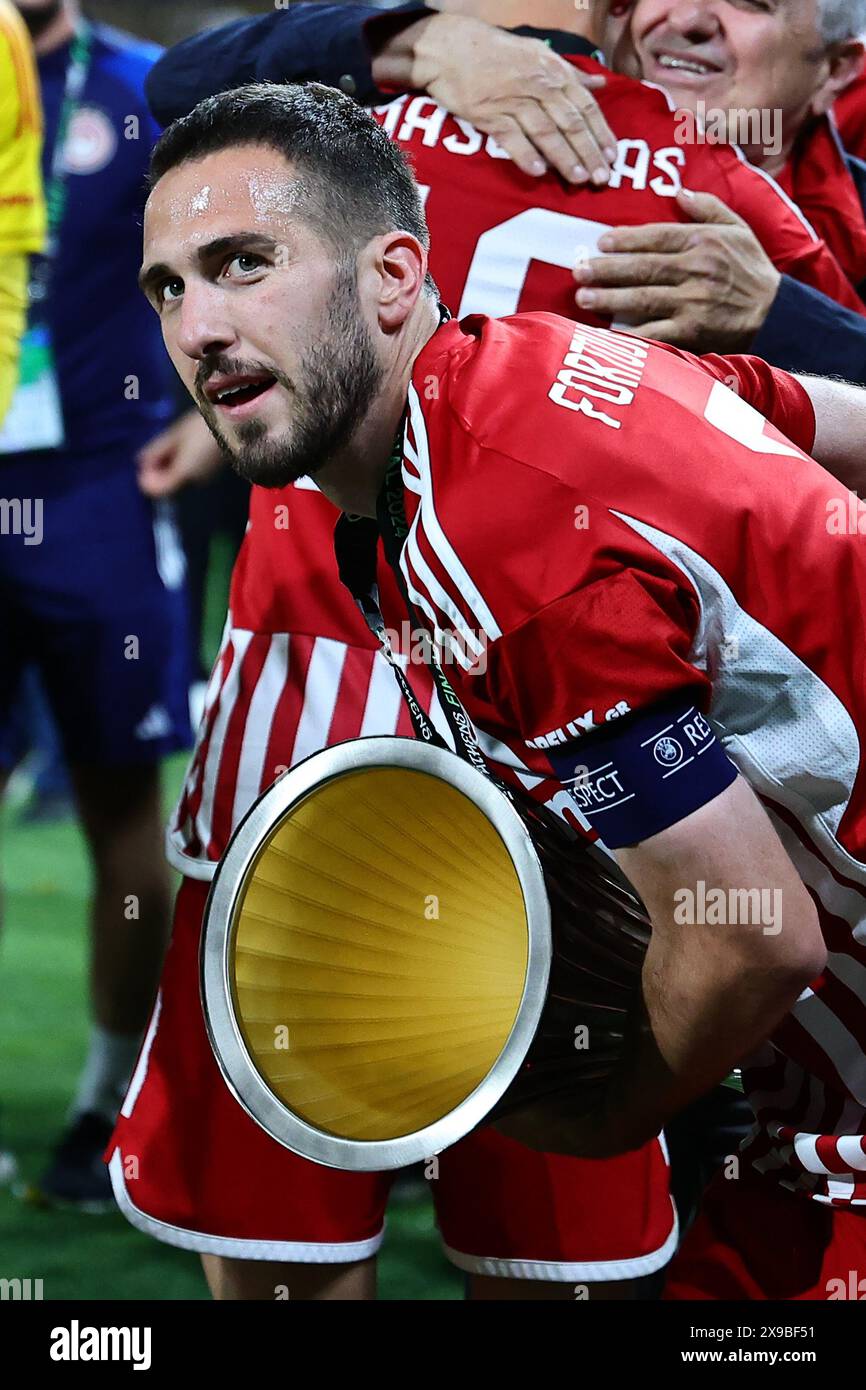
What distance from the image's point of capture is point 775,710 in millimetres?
1299

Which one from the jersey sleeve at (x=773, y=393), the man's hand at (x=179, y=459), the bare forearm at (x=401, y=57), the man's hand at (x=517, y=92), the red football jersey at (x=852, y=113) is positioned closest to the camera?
the jersey sleeve at (x=773, y=393)

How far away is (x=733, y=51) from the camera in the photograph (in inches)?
73.3

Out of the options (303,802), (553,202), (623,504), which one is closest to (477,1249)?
(303,802)

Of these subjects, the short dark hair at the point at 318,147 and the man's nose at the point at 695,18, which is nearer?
the short dark hair at the point at 318,147

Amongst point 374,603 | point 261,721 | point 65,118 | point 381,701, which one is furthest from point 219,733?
point 65,118

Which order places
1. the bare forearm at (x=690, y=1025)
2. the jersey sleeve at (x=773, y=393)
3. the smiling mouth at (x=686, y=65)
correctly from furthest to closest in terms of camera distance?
the smiling mouth at (x=686, y=65) < the jersey sleeve at (x=773, y=393) < the bare forearm at (x=690, y=1025)

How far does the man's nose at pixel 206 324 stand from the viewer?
4.37 feet

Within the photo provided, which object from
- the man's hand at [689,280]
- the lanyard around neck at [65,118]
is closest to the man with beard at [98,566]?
the lanyard around neck at [65,118]

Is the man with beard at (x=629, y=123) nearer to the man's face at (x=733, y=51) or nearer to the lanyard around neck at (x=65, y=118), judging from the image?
the man's face at (x=733, y=51)

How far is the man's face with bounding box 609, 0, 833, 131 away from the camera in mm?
1852

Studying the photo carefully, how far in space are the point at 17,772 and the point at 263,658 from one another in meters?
3.30

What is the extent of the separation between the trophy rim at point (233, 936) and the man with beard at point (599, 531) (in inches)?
2.8
